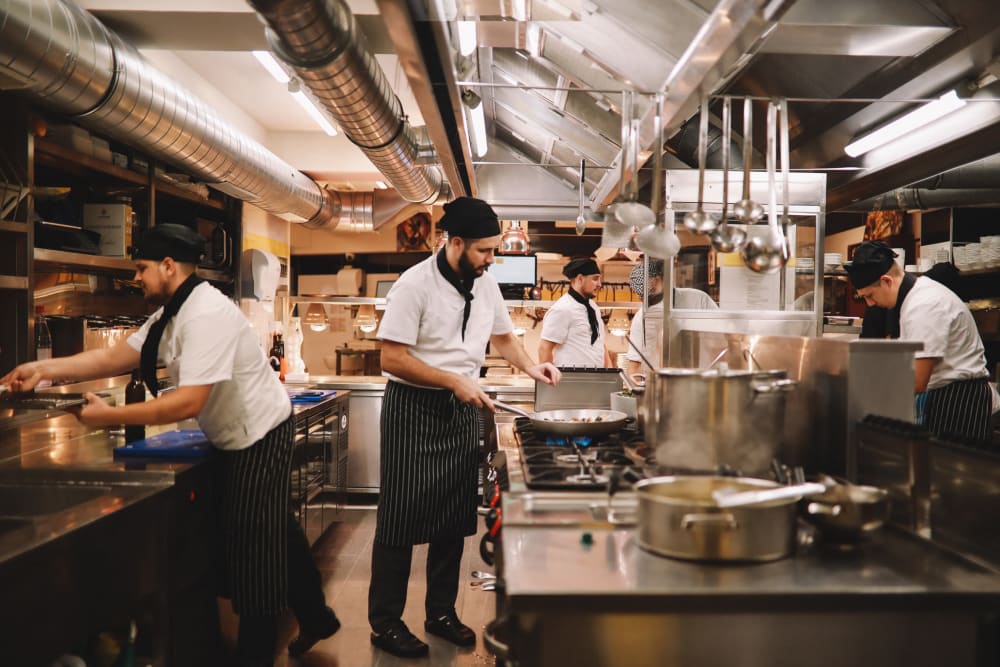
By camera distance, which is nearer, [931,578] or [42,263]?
[931,578]

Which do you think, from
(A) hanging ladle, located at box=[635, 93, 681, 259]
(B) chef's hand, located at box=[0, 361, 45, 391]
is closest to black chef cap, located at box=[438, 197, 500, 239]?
(A) hanging ladle, located at box=[635, 93, 681, 259]

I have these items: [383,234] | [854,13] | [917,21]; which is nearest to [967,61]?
[917,21]

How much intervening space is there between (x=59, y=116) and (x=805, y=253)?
12.6 feet

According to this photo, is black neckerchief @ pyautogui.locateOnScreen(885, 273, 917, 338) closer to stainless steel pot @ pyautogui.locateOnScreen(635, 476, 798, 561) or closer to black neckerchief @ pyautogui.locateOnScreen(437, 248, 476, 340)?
black neckerchief @ pyautogui.locateOnScreen(437, 248, 476, 340)

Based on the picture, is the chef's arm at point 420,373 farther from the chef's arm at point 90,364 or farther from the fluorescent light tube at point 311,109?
the fluorescent light tube at point 311,109

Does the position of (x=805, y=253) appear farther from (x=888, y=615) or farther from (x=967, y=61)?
(x=888, y=615)

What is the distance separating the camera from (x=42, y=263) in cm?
388

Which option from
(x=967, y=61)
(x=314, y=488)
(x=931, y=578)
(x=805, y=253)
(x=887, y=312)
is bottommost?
(x=314, y=488)

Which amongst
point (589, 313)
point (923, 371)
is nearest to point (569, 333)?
point (589, 313)

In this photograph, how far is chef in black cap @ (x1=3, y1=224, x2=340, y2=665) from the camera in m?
2.26

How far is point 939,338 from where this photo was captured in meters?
3.24

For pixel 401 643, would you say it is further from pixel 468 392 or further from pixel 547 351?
pixel 547 351

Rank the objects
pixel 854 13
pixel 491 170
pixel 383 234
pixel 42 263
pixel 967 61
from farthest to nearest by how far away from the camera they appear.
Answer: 1. pixel 383 234
2. pixel 491 170
3. pixel 42 263
4. pixel 967 61
5. pixel 854 13

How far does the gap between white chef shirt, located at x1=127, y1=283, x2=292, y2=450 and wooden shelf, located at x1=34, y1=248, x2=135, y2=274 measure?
3.99 ft
